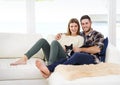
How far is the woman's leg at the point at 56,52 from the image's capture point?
3467 millimetres

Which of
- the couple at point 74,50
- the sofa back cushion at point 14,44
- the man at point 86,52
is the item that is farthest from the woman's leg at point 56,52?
the sofa back cushion at point 14,44

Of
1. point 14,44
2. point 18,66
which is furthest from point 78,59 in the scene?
point 14,44

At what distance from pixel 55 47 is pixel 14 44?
81 centimetres

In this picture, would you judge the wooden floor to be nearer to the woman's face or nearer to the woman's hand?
the woman's hand

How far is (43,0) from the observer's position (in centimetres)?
464

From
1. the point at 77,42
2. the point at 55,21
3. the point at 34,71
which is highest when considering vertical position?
the point at 55,21

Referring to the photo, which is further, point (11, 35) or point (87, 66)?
point (11, 35)

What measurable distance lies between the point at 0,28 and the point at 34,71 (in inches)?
60.9

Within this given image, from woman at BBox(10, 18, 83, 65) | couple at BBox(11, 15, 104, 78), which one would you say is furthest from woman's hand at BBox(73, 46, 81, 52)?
woman at BBox(10, 18, 83, 65)

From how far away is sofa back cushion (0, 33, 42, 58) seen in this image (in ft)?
13.1

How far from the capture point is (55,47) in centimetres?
352

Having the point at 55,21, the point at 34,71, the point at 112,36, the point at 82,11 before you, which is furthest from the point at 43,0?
the point at 34,71

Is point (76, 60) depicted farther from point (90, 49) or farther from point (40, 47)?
point (40, 47)

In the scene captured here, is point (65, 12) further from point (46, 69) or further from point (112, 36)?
point (46, 69)
